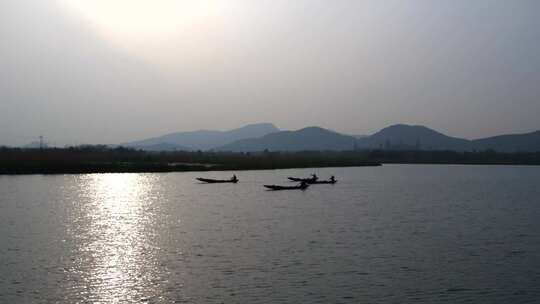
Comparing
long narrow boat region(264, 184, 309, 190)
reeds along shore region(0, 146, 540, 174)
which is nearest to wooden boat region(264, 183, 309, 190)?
long narrow boat region(264, 184, 309, 190)

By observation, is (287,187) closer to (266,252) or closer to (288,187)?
(288,187)

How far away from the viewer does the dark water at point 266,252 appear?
15.9 meters

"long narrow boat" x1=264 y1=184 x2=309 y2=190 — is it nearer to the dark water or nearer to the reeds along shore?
the dark water

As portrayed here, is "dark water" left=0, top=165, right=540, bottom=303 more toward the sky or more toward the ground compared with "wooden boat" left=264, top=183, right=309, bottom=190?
more toward the ground

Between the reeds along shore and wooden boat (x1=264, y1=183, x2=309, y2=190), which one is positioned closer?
wooden boat (x1=264, y1=183, x2=309, y2=190)

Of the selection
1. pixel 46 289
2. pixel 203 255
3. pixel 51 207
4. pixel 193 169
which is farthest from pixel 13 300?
pixel 193 169

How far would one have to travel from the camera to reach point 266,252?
2162 cm

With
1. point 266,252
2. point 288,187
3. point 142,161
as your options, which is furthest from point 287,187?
point 142,161

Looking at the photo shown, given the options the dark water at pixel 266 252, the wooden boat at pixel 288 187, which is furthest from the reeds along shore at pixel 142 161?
the dark water at pixel 266 252

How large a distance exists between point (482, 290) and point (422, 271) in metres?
2.52

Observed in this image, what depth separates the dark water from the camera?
1595cm

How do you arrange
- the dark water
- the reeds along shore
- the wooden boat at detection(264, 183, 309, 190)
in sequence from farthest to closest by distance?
1. the reeds along shore
2. the wooden boat at detection(264, 183, 309, 190)
3. the dark water

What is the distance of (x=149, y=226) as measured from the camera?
29.6 metres

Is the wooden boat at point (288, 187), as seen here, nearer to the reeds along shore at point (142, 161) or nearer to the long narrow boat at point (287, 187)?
the long narrow boat at point (287, 187)
